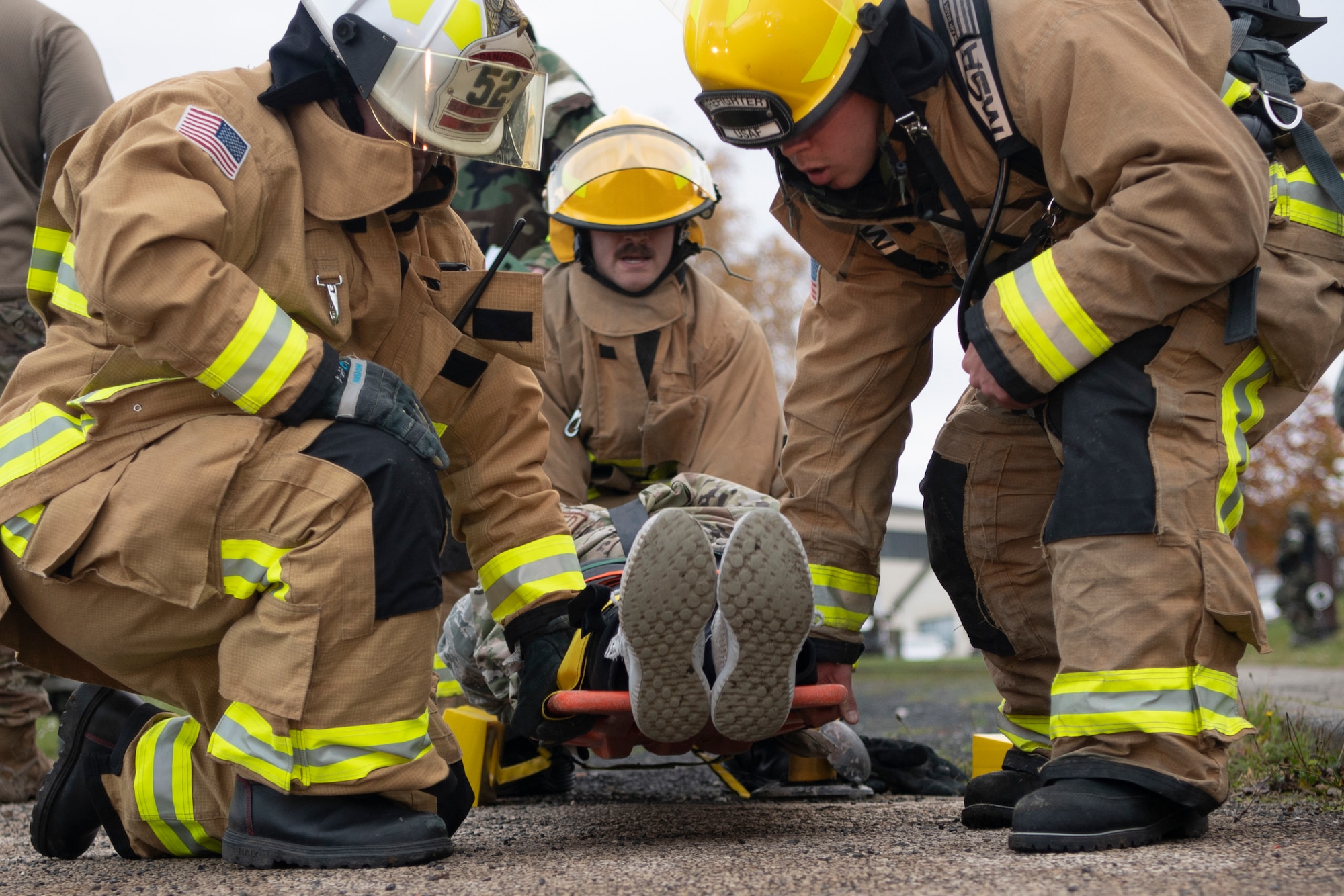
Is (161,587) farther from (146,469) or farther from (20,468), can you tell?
(20,468)

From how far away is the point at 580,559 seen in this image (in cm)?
338

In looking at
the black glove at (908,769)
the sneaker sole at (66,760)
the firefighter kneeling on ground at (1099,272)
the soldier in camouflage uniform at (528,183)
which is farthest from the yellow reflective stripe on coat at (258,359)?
the soldier in camouflage uniform at (528,183)

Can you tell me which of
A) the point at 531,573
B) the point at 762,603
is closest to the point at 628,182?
the point at 531,573

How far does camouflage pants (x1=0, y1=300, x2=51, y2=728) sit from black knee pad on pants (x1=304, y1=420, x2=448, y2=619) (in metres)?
2.01

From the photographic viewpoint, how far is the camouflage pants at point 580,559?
3270mm

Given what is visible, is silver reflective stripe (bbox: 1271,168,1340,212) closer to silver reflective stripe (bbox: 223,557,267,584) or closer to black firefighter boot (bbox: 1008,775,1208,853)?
black firefighter boot (bbox: 1008,775,1208,853)

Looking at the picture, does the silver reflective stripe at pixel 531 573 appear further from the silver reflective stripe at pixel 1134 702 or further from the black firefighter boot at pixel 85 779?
the silver reflective stripe at pixel 1134 702

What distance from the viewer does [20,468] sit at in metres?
2.43

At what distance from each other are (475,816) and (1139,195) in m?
2.33

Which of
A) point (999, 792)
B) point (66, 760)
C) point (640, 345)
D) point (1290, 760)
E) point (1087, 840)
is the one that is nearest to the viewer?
point (1087, 840)

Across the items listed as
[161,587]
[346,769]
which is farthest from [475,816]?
[161,587]

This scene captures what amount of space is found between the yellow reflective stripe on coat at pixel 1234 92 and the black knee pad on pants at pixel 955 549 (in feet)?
3.19

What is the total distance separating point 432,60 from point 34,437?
1.09 m

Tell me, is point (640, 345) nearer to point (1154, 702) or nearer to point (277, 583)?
point (277, 583)
